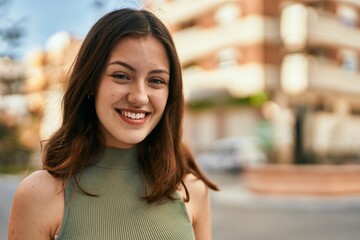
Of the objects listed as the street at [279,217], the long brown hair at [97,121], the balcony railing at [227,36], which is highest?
the balcony railing at [227,36]

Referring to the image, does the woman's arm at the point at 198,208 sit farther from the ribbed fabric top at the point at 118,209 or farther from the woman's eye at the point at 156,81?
the woman's eye at the point at 156,81

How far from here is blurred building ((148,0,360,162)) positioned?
22953mm

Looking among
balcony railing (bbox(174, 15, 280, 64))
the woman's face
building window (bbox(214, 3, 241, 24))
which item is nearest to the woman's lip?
the woman's face

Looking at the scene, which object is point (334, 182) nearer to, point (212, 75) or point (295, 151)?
Answer: point (295, 151)

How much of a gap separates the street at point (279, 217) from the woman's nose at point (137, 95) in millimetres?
6068

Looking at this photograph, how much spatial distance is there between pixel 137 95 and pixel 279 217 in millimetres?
8320

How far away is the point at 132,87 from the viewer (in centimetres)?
142

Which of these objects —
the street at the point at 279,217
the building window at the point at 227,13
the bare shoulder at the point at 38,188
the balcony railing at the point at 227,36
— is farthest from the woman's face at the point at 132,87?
the building window at the point at 227,13

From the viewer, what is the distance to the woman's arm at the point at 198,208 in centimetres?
162

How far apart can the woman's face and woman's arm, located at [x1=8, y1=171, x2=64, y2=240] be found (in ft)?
0.88

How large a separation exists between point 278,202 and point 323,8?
1701cm

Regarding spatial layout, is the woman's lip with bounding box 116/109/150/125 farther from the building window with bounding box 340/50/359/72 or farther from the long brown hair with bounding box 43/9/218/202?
the building window with bounding box 340/50/359/72

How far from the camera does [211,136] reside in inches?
1022

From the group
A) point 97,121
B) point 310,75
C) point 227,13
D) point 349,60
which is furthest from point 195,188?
point 349,60
